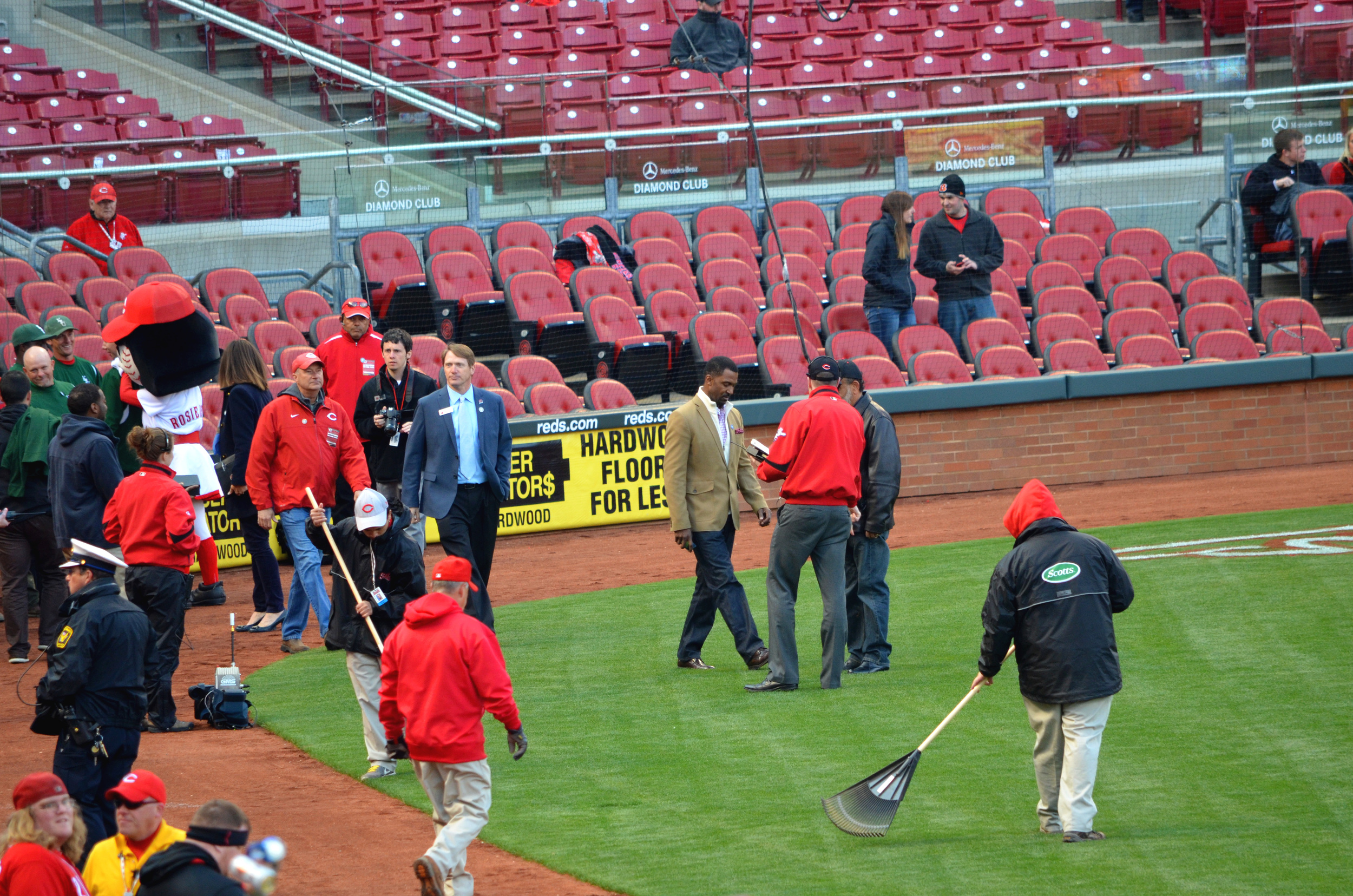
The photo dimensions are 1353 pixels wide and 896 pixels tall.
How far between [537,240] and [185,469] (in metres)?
8.22

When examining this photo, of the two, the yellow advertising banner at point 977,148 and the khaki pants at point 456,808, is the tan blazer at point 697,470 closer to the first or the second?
the khaki pants at point 456,808

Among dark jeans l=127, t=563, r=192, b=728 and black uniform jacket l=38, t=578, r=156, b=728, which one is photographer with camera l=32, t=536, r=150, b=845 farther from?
dark jeans l=127, t=563, r=192, b=728

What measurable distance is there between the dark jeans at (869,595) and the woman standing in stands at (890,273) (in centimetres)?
733

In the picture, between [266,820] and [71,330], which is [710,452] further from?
[71,330]

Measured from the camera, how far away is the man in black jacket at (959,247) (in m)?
17.2

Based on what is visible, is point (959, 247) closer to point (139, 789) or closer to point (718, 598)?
point (718, 598)

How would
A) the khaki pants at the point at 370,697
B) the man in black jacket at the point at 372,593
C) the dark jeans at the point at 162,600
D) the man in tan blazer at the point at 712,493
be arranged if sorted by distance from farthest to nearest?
the man in tan blazer at the point at 712,493
the dark jeans at the point at 162,600
the khaki pants at the point at 370,697
the man in black jacket at the point at 372,593

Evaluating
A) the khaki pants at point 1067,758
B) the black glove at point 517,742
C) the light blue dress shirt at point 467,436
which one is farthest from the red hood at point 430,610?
the light blue dress shirt at point 467,436

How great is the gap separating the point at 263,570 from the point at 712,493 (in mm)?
4025

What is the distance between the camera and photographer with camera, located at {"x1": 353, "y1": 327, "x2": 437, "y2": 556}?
37.4 ft

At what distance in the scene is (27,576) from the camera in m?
11.0

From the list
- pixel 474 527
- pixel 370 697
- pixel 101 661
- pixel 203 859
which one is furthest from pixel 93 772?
pixel 474 527

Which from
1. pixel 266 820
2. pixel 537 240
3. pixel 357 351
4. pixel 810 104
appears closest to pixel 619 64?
pixel 810 104

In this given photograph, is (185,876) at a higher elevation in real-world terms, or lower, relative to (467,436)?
lower
